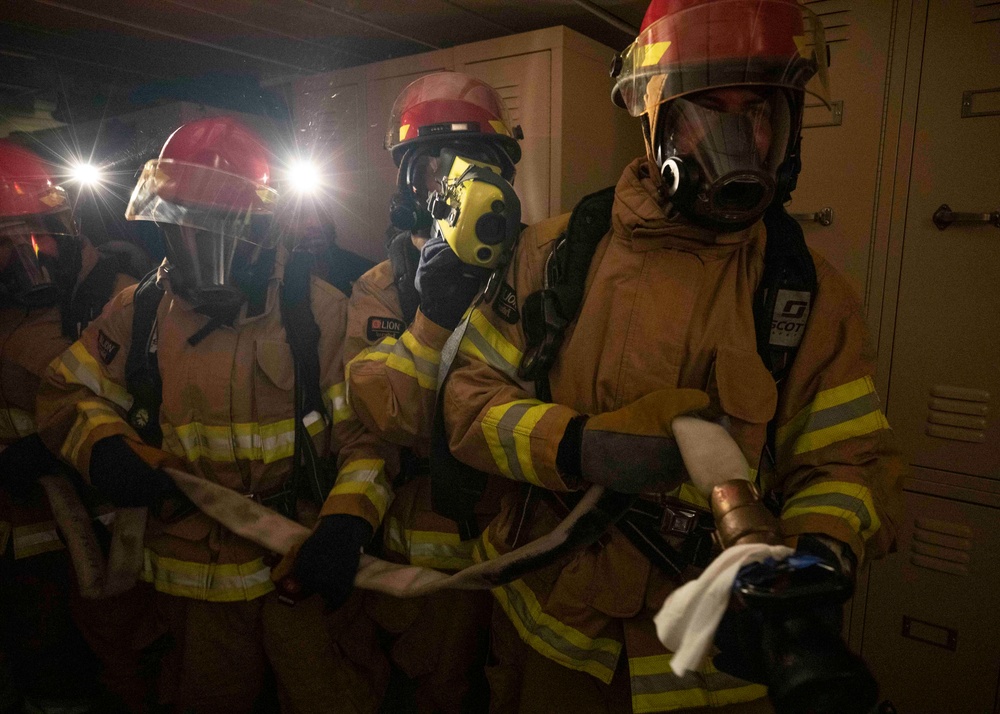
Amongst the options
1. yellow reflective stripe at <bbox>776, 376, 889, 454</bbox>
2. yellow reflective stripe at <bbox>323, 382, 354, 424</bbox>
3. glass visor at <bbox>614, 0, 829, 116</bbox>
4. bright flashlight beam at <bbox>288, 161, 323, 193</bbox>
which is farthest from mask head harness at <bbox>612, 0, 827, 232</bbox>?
bright flashlight beam at <bbox>288, 161, 323, 193</bbox>

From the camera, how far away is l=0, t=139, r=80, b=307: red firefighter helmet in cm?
250

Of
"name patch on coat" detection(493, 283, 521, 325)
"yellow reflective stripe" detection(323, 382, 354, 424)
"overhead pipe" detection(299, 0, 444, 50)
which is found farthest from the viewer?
"overhead pipe" detection(299, 0, 444, 50)

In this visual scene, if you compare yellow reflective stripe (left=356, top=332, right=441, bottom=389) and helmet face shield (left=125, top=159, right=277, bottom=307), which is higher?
helmet face shield (left=125, top=159, right=277, bottom=307)

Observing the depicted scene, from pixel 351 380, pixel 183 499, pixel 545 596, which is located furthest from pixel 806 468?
pixel 183 499

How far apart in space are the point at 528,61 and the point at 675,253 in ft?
6.37

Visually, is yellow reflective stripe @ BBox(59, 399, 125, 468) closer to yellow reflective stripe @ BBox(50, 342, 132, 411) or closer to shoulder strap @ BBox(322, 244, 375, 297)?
yellow reflective stripe @ BBox(50, 342, 132, 411)

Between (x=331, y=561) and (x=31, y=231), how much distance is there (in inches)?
84.4

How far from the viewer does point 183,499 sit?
1.93m

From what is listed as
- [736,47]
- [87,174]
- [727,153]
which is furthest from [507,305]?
[87,174]

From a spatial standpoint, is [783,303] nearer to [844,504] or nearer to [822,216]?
[844,504]

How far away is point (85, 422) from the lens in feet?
6.61

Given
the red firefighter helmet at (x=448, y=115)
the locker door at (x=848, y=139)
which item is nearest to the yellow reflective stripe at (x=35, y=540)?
the red firefighter helmet at (x=448, y=115)

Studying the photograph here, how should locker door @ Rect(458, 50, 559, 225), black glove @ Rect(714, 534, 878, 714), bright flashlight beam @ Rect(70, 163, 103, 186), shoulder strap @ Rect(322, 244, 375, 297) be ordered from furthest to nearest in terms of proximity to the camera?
bright flashlight beam @ Rect(70, 163, 103, 186)
shoulder strap @ Rect(322, 244, 375, 297)
locker door @ Rect(458, 50, 559, 225)
black glove @ Rect(714, 534, 878, 714)

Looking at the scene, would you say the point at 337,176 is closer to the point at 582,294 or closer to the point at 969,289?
the point at 582,294
